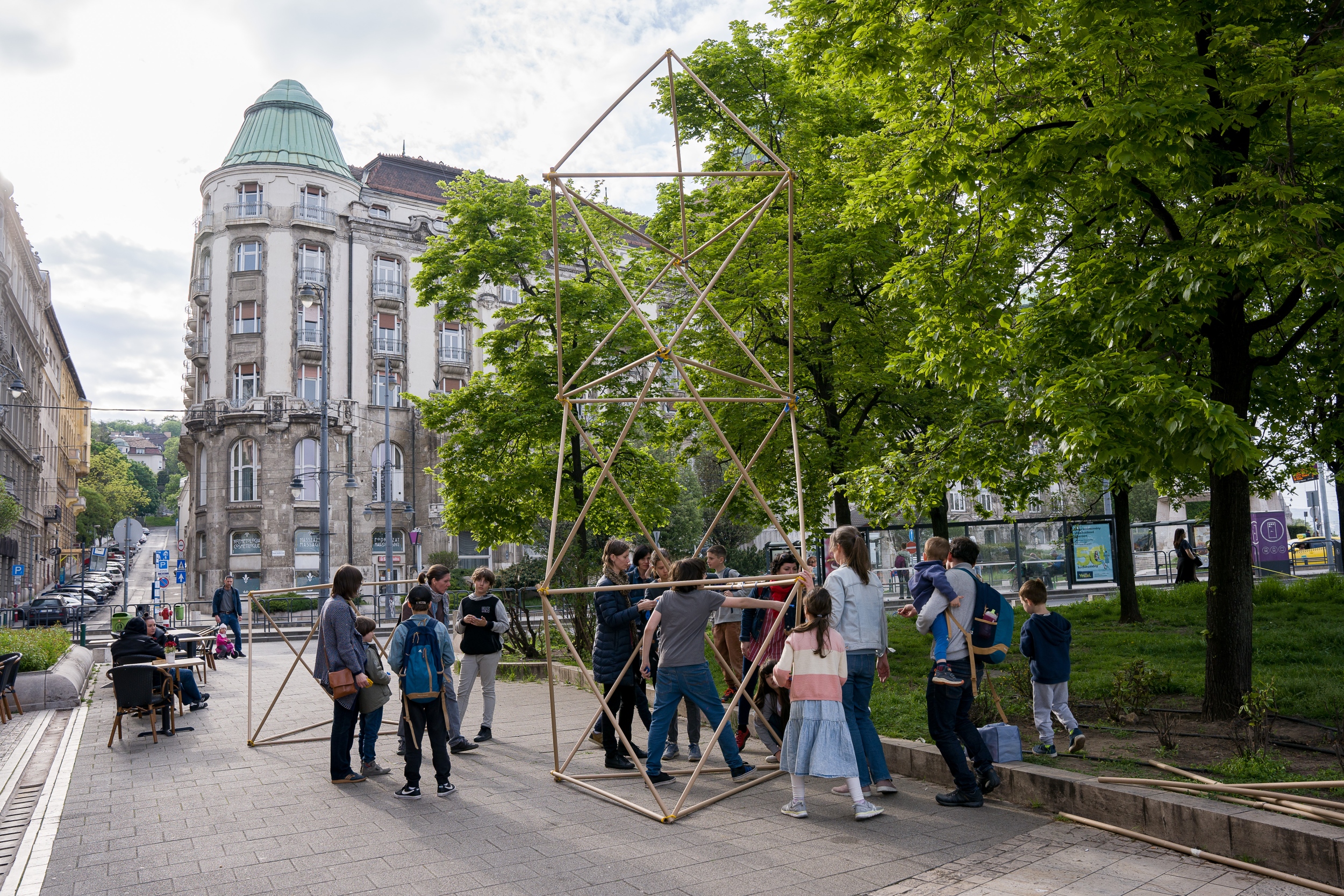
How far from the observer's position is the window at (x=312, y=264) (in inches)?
1812

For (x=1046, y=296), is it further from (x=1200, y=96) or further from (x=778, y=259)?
(x=778, y=259)

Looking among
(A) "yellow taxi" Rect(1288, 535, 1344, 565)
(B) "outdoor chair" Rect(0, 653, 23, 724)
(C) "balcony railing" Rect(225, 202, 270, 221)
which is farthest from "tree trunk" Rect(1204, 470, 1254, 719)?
(C) "balcony railing" Rect(225, 202, 270, 221)

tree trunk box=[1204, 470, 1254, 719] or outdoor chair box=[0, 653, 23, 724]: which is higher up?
tree trunk box=[1204, 470, 1254, 719]

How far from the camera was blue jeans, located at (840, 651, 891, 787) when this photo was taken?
23.8ft

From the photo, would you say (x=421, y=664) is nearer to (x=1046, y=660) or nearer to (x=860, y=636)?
(x=860, y=636)

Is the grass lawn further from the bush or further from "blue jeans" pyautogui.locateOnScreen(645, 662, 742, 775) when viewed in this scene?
the bush

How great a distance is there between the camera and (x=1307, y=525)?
213ft

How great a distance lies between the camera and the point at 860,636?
7.26 meters

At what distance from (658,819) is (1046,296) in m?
6.72

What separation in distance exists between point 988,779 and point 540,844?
3235mm

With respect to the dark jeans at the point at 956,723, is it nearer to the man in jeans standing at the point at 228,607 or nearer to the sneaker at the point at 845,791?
the sneaker at the point at 845,791

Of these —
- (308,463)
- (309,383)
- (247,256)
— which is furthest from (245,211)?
(308,463)

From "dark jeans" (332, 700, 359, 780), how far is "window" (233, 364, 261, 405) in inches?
1595

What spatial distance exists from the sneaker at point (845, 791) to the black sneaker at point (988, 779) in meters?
0.78
